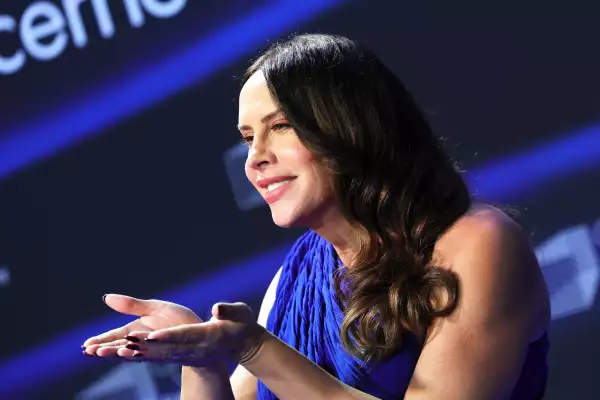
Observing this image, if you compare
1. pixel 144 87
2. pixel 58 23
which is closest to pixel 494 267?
pixel 144 87

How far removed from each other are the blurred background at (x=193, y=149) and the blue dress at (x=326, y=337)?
0.63 metres

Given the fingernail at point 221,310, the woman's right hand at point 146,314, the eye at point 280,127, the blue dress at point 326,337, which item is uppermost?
A: the eye at point 280,127

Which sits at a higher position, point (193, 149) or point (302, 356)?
point (193, 149)

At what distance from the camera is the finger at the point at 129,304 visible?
1.12 m

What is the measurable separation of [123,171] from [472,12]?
3.19 feet

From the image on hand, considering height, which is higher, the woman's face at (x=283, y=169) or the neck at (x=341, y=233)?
the woman's face at (x=283, y=169)

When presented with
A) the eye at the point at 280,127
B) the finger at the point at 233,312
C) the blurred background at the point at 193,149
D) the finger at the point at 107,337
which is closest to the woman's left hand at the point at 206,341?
the finger at the point at 233,312

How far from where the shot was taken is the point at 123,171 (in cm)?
231

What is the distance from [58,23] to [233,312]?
5.07 feet

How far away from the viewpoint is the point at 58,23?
2.34 metres

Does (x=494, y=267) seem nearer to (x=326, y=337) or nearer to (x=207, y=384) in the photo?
(x=326, y=337)

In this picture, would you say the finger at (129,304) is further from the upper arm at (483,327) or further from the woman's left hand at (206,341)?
the upper arm at (483,327)

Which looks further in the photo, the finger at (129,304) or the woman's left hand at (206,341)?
the finger at (129,304)

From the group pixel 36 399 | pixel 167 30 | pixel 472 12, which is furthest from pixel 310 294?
pixel 36 399
